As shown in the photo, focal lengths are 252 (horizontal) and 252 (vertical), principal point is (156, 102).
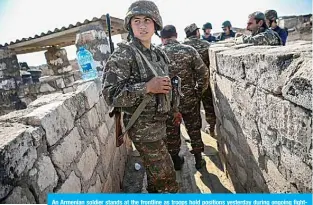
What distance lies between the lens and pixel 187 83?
3523 millimetres

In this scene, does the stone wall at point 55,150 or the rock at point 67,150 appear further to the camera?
the rock at point 67,150

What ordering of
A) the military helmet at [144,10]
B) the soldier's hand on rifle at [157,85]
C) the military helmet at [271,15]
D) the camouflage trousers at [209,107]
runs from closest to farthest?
1. the soldier's hand on rifle at [157,85]
2. the military helmet at [144,10]
3. the camouflage trousers at [209,107]
4. the military helmet at [271,15]

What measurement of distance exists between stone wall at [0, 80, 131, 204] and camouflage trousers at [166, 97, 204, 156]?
37.8 inches

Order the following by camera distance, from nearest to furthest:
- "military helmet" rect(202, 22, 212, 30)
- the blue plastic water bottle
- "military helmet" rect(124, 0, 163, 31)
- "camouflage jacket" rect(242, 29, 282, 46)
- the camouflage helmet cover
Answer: "military helmet" rect(124, 0, 163, 31) < "camouflage jacket" rect(242, 29, 282, 46) < the camouflage helmet cover < the blue plastic water bottle < "military helmet" rect(202, 22, 212, 30)

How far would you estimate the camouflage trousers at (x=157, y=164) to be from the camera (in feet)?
7.38

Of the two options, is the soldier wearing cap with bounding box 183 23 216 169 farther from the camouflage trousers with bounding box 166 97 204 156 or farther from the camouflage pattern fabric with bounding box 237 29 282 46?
the camouflage pattern fabric with bounding box 237 29 282 46

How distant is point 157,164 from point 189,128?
1.55 m

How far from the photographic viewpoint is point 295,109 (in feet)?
4.43

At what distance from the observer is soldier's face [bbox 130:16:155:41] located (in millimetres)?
2160

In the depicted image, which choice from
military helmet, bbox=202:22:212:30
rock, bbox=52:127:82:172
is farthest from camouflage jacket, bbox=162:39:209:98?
military helmet, bbox=202:22:212:30

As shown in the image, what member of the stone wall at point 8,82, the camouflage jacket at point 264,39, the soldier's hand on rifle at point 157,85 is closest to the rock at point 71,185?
the soldier's hand on rifle at point 157,85

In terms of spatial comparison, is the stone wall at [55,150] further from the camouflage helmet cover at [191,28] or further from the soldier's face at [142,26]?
the camouflage helmet cover at [191,28]

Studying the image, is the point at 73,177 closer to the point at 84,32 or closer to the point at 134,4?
the point at 134,4

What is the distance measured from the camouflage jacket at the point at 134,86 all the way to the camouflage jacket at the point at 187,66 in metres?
0.99
